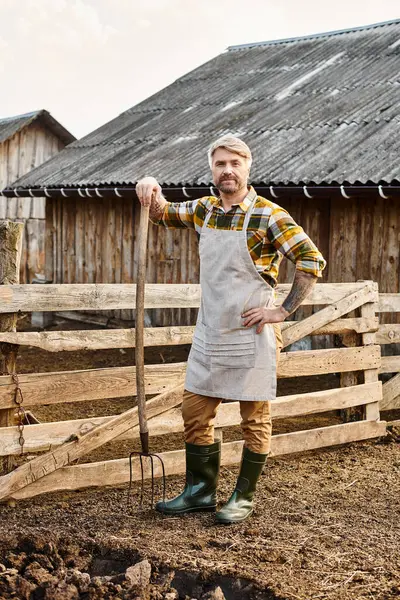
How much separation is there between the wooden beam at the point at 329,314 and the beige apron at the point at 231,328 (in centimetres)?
161

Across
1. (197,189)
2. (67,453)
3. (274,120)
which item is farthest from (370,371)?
(274,120)

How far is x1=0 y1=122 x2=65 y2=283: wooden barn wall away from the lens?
67.9ft

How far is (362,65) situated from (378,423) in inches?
298

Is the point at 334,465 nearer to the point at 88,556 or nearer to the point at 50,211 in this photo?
the point at 88,556

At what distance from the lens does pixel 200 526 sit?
4500 mm

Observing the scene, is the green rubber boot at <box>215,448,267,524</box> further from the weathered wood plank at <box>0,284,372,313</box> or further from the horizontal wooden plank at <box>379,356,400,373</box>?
the horizontal wooden plank at <box>379,356,400,373</box>

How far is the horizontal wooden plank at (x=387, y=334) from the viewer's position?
7.18 metres

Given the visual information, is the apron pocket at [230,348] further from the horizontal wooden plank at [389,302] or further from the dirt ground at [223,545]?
the horizontal wooden plank at [389,302]

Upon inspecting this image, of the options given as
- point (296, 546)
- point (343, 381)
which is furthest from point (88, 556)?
point (343, 381)

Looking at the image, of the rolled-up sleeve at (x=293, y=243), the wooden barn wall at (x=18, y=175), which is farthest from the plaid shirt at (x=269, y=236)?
the wooden barn wall at (x=18, y=175)

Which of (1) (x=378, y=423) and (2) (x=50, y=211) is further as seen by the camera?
(2) (x=50, y=211)

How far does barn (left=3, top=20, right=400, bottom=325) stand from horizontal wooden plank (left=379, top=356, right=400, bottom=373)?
213 cm

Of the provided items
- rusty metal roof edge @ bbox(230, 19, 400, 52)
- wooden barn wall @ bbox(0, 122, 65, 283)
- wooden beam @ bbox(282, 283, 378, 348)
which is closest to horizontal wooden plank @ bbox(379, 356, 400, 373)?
wooden beam @ bbox(282, 283, 378, 348)

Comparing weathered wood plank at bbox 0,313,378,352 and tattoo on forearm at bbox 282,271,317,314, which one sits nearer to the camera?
tattoo on forearm at bbox 282,271,317,314
